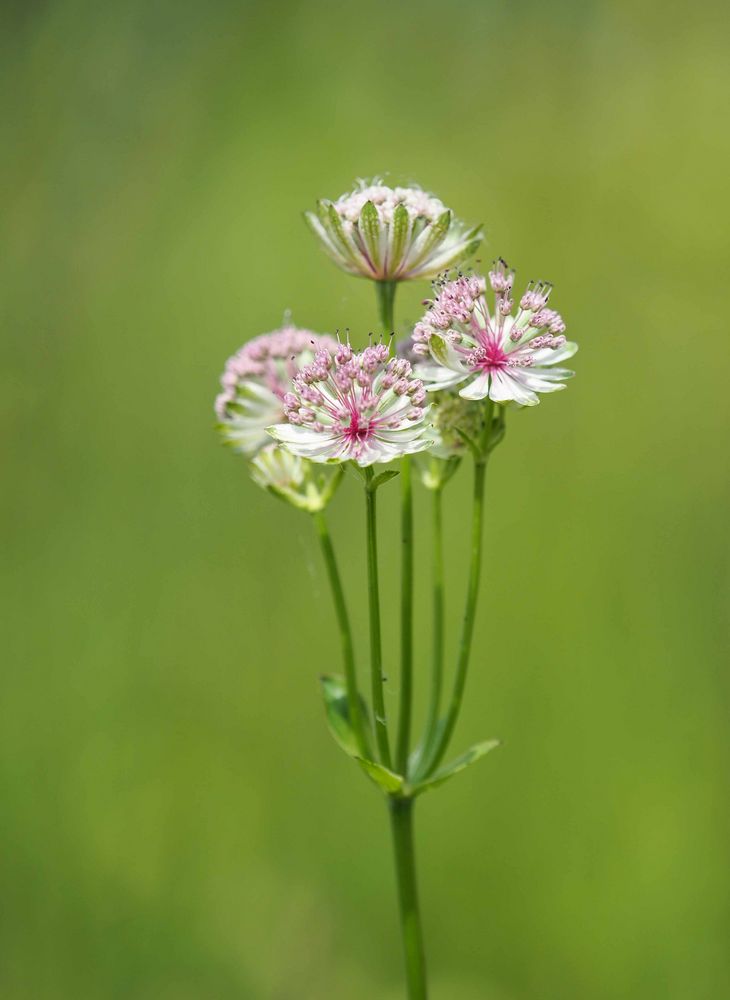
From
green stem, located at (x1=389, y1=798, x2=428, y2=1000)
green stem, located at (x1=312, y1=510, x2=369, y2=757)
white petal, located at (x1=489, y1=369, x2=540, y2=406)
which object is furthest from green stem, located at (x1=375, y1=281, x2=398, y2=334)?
green stem, located at (x1=389, y1=798, x2=428, y2=1000)

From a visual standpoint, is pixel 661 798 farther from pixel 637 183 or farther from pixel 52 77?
pixel 52 77

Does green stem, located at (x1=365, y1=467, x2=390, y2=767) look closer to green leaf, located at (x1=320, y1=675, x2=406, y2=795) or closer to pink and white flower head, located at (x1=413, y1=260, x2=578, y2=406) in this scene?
green leaf, located at (x1=320, y1=675, x2=406, y2=795)

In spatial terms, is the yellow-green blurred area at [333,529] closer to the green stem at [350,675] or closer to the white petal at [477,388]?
the green stem at [350,675]

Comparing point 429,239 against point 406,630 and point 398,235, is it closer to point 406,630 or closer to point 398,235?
point 398,235

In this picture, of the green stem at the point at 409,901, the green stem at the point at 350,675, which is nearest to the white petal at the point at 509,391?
the green stem at the point at 350,675

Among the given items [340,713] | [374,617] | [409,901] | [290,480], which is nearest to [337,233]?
[290,480]
